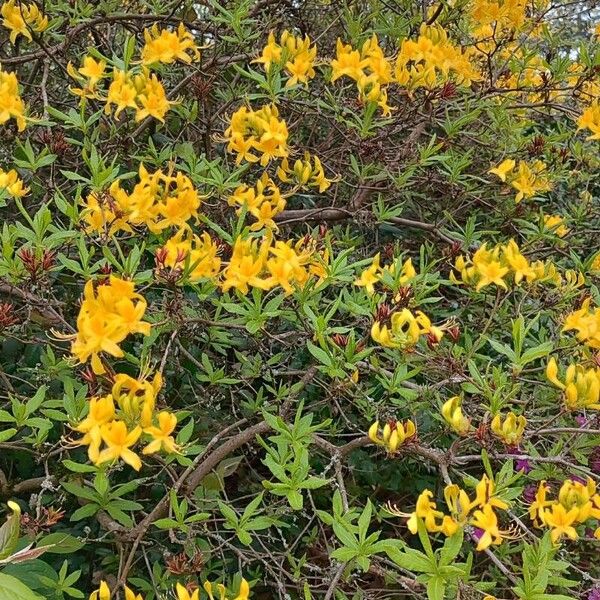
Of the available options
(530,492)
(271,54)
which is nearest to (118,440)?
(530,492)

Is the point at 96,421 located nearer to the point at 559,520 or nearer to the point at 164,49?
the point at 559,520

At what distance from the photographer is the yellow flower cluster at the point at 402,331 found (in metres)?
1.54

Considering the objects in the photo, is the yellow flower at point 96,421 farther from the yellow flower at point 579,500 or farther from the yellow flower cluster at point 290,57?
the yellow flower cluster at point 290,57

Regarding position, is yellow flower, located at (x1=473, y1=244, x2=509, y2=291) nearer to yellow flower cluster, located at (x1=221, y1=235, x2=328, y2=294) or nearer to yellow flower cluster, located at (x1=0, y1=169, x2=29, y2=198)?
yellow flower cluster, located at (x1=221, y1=235, x2=328, y2=294)

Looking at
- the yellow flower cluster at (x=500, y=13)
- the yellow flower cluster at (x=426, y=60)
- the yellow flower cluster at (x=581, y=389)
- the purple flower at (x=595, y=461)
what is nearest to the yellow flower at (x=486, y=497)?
the yellow flower cluster at (x=581, y=389)

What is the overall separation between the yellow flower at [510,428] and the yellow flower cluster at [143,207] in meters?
0.83

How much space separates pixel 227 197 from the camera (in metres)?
2.03

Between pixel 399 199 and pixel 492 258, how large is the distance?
1148 mm

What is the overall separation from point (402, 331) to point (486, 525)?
0.45 metres

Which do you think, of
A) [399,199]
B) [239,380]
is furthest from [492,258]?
[399,199]

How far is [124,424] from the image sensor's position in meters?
1.31

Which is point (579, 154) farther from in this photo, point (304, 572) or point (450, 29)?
point (304, 572)

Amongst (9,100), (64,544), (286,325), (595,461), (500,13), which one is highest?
(500,13)

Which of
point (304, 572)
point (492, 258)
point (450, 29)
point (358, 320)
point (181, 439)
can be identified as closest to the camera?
point (181, 439)
